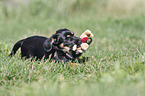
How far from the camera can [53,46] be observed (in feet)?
10.9

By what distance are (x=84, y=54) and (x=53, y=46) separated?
40.1 inches

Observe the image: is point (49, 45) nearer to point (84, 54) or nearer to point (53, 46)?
point (53, 46)

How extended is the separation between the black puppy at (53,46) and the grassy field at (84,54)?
0.45ft

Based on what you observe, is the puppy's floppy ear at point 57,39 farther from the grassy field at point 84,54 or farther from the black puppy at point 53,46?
the grassy field at point 84,54

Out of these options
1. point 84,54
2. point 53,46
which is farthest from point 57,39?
point 84,54

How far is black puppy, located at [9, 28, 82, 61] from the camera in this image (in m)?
3.21

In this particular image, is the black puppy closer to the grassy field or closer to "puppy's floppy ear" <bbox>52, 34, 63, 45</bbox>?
"puppy's floppy ear" <bbox>52, 34, 63, 45</bbox>

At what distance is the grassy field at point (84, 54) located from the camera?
91.8 inches

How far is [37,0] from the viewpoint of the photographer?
31.6 feet

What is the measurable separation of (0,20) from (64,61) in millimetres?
6993

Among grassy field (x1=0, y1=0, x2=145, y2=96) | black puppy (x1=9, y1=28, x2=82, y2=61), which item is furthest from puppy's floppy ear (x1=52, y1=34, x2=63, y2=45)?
grassy field (x1=0, y1=0, x2=145, y2=96)

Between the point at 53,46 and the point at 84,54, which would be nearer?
the point at 53,46

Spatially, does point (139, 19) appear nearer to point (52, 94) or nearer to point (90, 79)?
point (90, 79)

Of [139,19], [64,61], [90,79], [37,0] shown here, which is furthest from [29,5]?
[90,79]
